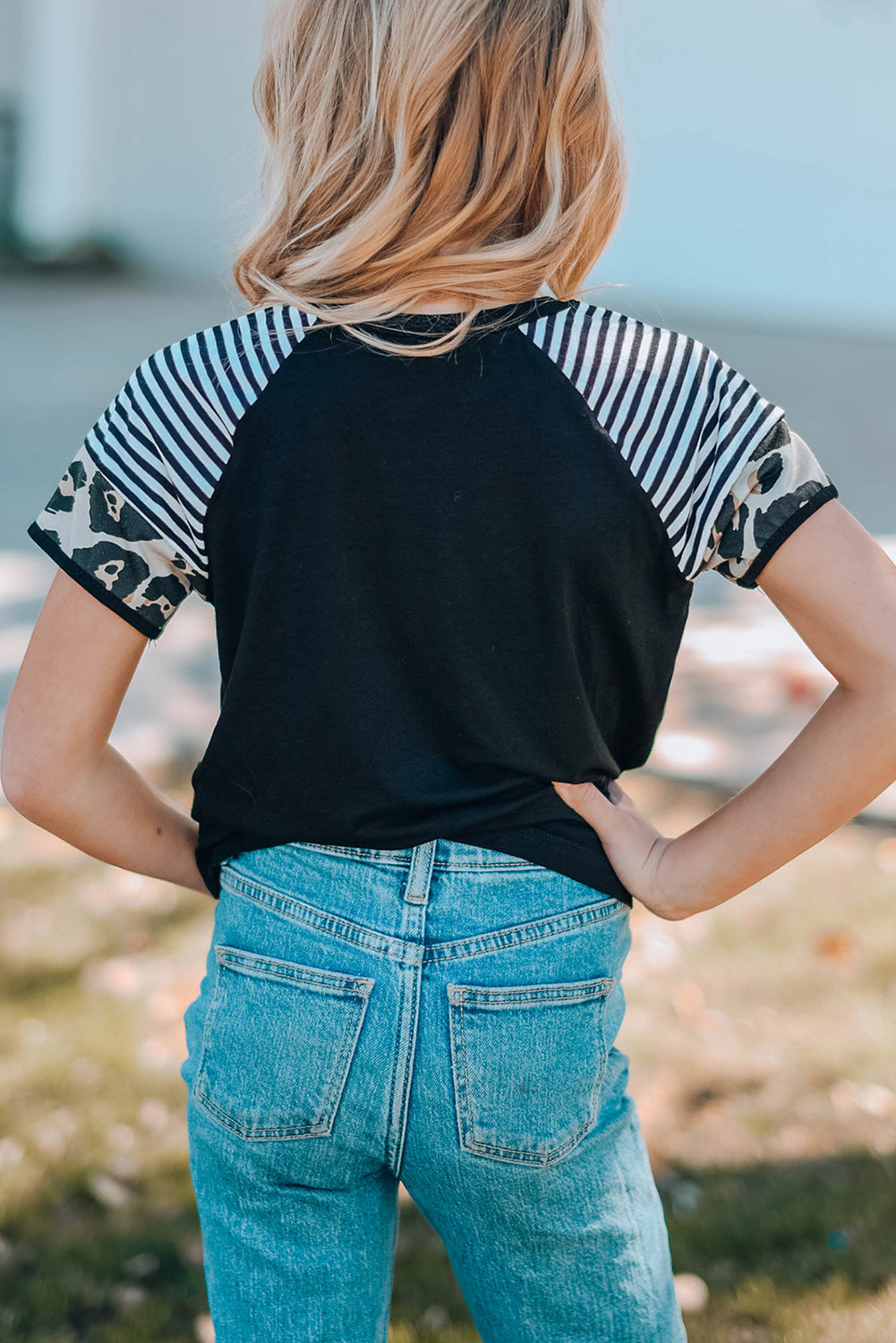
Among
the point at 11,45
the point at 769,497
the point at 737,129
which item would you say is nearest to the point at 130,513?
the point at 769,497

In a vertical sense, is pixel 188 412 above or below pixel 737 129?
above

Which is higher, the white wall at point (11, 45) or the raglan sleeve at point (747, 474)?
the raglan sleeve at point (747, 474)

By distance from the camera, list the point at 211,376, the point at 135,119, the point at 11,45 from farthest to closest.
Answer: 1. the point at 135,119
2. the point at 11,45
3. the point at 211,376

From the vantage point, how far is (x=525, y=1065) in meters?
1.20

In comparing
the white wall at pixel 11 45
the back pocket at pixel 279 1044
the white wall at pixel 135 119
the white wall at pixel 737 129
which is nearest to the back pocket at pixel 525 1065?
the back pocket at pixel 279 1044

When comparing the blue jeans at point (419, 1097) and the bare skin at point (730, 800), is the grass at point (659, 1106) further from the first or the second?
the bare skin at point (730, 800)

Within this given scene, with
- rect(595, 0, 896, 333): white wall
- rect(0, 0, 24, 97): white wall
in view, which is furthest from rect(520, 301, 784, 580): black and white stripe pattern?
rect(0, 0, 24, 97): white wall

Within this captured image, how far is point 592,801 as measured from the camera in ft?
4.31

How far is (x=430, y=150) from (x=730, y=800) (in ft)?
2.34

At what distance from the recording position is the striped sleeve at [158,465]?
116 centimetres

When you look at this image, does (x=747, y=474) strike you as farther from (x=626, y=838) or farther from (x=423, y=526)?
(x=626, y=838)

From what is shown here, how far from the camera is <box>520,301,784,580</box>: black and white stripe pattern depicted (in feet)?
3.79

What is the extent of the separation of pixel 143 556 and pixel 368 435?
0.25 metres

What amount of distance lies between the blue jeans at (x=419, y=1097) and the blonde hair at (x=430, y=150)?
1.71 feet
